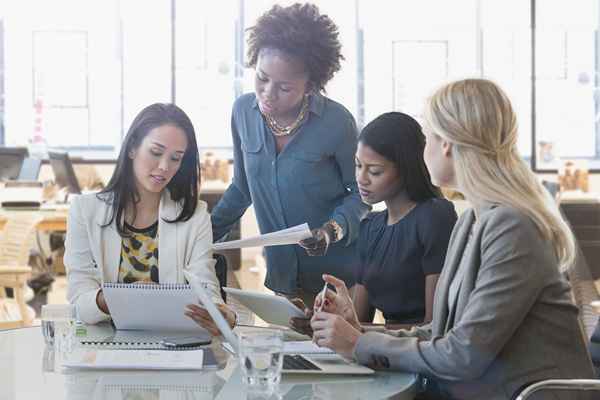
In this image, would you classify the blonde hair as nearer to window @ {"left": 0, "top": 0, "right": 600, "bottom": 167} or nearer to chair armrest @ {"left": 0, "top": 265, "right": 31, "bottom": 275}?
chair armrest @ {"left": 0, "top": 265, "right": 31, "bottom": 275}

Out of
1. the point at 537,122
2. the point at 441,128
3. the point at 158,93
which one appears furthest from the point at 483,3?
the point at 441,128

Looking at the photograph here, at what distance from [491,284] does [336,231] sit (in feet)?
3.01

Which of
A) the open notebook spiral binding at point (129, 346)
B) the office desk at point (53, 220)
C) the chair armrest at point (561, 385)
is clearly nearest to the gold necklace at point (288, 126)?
the open notebook spiral binding at point (129, 346)

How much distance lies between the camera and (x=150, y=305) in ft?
6.93

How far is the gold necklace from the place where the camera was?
2715mm

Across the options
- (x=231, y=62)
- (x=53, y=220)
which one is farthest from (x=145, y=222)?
(x=231, y=62)

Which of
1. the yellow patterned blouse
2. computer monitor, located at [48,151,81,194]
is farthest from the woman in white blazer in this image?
computer monitor, located at [48,151,81,194]

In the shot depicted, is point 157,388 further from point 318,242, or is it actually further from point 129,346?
point 318,242

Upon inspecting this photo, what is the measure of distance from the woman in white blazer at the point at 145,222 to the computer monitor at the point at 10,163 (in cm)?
473

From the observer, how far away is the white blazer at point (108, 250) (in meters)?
2.43

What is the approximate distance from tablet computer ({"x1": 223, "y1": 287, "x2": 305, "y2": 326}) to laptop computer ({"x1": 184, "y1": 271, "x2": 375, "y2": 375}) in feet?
0.47

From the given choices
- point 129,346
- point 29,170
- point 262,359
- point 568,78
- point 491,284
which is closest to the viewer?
point 262,359

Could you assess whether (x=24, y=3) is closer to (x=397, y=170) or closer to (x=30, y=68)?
(x=30, y=68)

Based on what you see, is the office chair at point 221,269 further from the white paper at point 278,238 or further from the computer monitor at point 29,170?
the computer monitor at point 29,170
